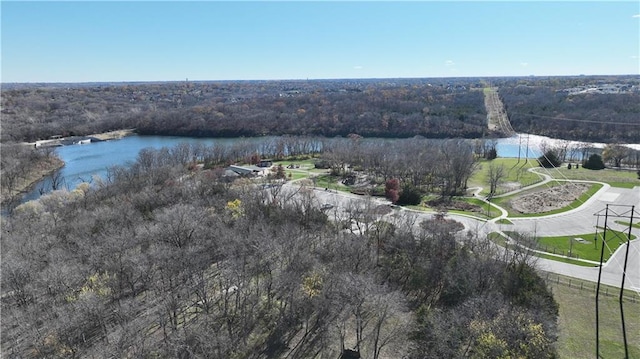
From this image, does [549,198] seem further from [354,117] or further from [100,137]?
[100,137]

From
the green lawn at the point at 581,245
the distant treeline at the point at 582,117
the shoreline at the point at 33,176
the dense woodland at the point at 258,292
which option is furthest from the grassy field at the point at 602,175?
the shoreline at the point at 33,176

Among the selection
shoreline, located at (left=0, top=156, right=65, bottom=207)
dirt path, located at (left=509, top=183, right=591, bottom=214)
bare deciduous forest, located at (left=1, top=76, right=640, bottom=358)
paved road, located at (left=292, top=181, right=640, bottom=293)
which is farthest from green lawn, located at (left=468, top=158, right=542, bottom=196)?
shoreline, located at (left=0, top=156, right=65, bottom=207)

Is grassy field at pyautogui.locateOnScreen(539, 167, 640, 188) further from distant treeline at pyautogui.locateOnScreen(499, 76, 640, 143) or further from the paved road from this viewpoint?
distant treeline at pyautogui.locateOnScreen(499, 76, 640, 143)

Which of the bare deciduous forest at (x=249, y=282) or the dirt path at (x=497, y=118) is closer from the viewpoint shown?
the bare deciduous forest at (x=249, y=282)

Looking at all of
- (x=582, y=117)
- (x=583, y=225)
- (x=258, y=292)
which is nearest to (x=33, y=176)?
(x=258, y=292)

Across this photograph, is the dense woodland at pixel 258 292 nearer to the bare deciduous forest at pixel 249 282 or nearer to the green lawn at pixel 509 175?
the bare deciduous forest at pixel 249 282
